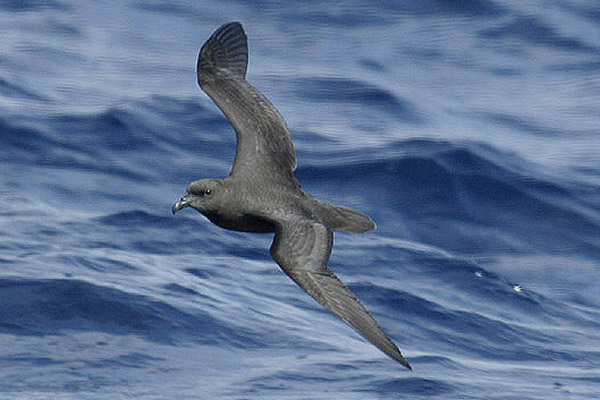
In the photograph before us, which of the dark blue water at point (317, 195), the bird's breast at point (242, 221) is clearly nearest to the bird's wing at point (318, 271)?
the bird's breast at point (242, 221)

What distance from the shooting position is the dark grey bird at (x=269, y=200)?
703 centimetres

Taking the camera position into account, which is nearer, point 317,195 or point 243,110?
point 243,110

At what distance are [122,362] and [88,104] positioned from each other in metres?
5.03

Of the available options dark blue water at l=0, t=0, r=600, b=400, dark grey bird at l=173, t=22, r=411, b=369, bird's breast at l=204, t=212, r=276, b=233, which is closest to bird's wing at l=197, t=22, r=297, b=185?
dark grey bird at l=173, t=22, r=411, b=369

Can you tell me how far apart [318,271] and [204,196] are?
905mm

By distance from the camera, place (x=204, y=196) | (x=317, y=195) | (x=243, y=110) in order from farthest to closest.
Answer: (x=317, y=195), (x=243, y=110), (x=204, y=196)

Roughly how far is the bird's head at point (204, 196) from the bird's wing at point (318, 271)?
0.42m

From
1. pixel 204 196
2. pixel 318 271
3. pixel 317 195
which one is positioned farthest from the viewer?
pixel 317 195

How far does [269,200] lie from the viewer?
783 centimetres

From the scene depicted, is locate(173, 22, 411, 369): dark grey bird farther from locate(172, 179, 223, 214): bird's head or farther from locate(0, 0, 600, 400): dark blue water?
locate(0, 0, 600, 400): dark blue water

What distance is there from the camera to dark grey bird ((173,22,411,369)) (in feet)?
23.1

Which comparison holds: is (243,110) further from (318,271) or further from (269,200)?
(318,271)

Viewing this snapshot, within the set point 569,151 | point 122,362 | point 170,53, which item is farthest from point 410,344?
point 170,53

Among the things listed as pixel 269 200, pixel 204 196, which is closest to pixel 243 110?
pixel 269 200
